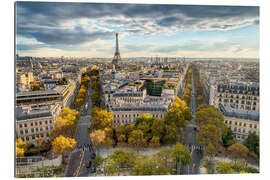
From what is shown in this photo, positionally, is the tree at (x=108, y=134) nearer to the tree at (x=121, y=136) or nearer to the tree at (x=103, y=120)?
the tree at (x=121, y=136)

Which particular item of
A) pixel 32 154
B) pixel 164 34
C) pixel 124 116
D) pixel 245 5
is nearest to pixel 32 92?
pixel 32 154

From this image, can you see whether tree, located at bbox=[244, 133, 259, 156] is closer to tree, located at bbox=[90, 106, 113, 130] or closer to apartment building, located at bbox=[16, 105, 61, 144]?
tree, located at bbox=[90, 106, 113, 130]

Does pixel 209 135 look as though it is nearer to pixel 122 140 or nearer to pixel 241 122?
pixel 241 122

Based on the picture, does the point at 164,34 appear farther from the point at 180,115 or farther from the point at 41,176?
the point at 41,176

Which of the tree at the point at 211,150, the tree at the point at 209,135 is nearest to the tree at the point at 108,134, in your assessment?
the tree at the point at 209,135

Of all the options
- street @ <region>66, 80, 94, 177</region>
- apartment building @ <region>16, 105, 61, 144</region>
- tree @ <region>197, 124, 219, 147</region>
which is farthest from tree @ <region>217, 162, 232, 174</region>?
apartment building @ <region>16, 105, 61, 144</region>

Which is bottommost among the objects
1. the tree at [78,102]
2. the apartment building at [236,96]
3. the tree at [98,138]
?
the tree at [98,138]
